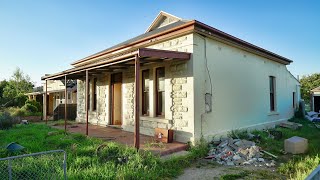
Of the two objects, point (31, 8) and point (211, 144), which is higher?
point (31, 8)

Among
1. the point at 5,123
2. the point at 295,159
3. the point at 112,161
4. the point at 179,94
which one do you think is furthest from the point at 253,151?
the point at 5,123

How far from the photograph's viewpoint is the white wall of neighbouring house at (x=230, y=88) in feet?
25.7

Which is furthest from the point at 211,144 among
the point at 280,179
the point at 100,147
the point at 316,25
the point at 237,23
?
the point at 316,25

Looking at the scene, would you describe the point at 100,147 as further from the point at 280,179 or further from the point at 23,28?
the point at 23,28

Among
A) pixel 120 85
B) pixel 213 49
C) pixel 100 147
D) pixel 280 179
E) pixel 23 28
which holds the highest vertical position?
pixel 23 28

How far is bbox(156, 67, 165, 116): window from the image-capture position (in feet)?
28.9

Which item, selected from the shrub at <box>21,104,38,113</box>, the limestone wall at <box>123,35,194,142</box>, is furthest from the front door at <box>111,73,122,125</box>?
the shrub at <box>21,104,38,113</box>

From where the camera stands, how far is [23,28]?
10352 mm

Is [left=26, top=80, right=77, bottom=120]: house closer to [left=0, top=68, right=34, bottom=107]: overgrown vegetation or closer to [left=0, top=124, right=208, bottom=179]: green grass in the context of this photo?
[left=0, top=68, right=34, bottom=107]: overgrown vegetation

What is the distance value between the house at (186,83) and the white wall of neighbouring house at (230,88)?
3 cm

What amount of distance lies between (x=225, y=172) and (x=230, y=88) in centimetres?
449

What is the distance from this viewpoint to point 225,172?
557 cm

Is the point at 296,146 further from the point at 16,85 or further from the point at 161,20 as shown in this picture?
the point at 16,85

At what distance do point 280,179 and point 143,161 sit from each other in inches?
123
